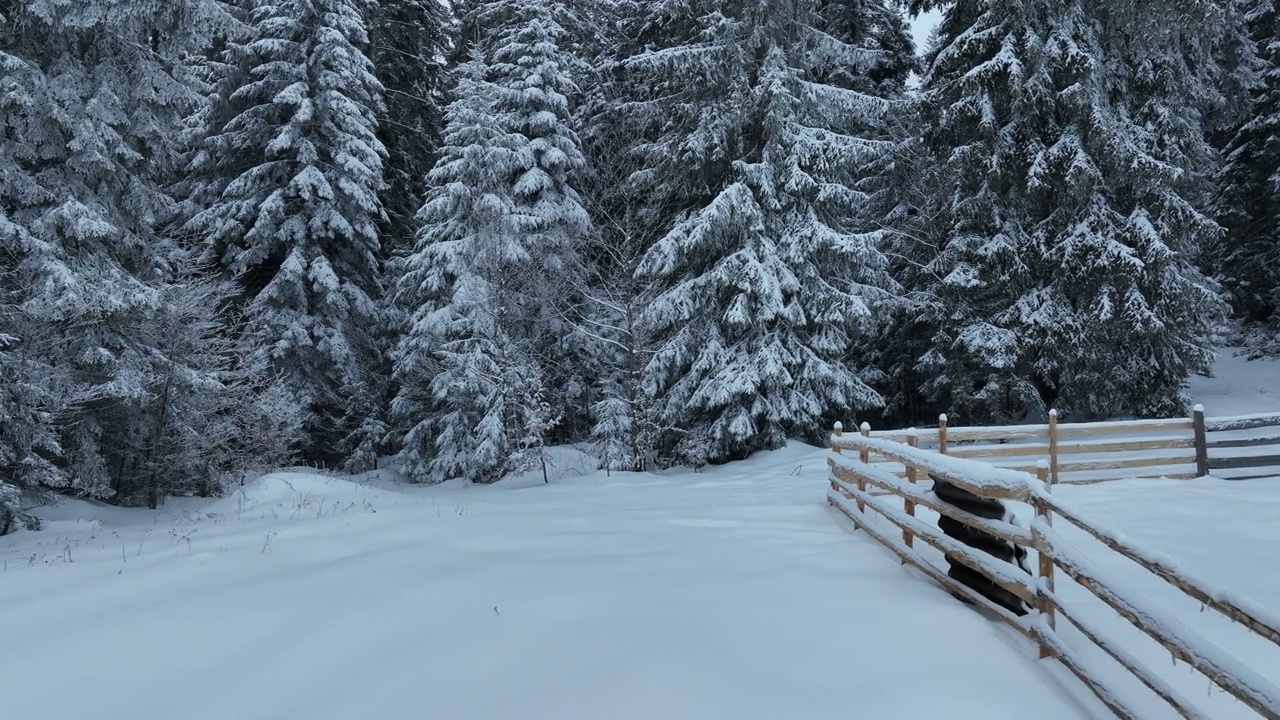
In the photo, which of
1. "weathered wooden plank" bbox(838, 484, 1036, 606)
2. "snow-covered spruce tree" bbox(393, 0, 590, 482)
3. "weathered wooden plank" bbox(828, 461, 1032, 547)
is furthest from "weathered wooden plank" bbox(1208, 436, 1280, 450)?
"snow-covered spruce tree" bbox(393, 0, 590, 482)

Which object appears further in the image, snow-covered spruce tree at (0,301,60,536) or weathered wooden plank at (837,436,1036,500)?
snow-covered spruce tree at (0,301,60,536)

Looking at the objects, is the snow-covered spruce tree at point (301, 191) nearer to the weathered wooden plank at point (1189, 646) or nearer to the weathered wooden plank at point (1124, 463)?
the weathered wooden plank at point (1124, 463)

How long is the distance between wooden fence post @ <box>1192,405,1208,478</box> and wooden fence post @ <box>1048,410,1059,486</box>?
2.32m

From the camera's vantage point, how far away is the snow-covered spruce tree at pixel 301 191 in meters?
19.4

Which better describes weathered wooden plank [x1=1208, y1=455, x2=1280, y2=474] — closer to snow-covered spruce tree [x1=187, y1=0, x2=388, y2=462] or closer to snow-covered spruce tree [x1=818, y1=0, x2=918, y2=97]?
snow-covered spruce tree [x1=818, y1=0, x2=918, y2=97]

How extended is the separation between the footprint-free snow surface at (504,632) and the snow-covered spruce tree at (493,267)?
35.3ft

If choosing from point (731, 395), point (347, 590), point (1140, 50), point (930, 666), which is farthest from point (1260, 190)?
point (347, 590)

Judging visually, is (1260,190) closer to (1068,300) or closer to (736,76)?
(1068,300)

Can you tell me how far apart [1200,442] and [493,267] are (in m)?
15.1

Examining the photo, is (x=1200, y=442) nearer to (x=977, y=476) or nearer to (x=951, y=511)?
(x=951, y=511)

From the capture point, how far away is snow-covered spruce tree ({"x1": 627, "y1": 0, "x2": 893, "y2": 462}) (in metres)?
15.5

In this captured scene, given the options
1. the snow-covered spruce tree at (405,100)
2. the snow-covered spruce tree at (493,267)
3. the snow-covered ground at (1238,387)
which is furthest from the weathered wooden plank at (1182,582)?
the snow-covered spruce tree at (405,100)

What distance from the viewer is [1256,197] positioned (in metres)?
26.6

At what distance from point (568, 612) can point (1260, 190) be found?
1281 inches
